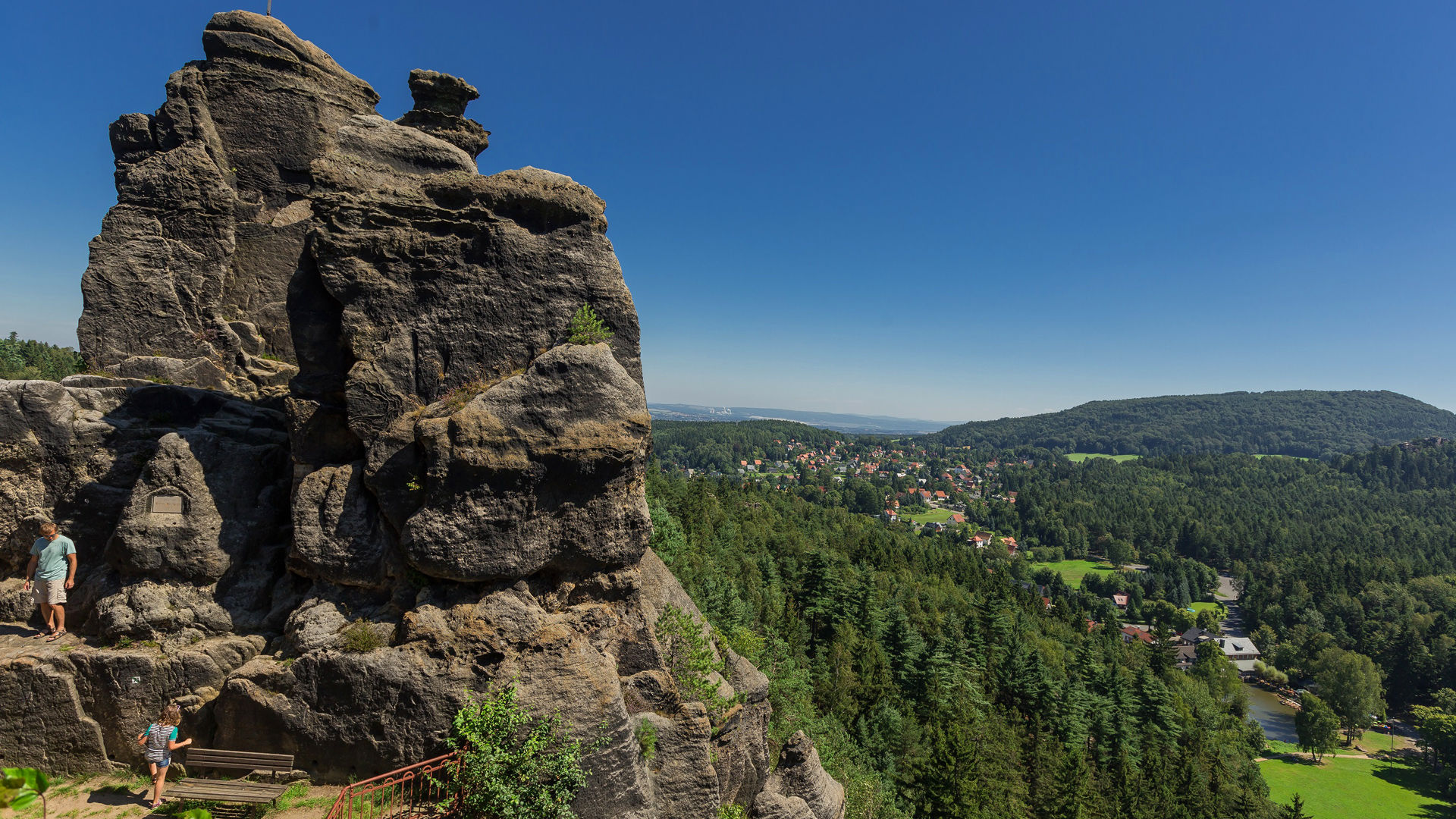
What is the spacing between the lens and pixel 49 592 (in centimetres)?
1010

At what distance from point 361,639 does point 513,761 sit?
→ 323 centimetres

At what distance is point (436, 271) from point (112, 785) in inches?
380

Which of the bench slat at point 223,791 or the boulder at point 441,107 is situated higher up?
the boulder at point 441,107

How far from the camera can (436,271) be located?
10930 mm

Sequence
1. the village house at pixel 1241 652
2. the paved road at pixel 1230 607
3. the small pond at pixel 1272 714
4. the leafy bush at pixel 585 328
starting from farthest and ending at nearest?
the paved road at pixel 1230 607, the village house at pixel 1241 652, the small pond at pixel 1272 714, the leafy bush at pixel 585 328

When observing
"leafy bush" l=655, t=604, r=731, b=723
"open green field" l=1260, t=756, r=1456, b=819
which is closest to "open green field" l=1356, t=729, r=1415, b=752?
"open green field" l=1260, t=756, r=1456, b=819

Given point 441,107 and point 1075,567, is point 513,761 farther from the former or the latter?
point 1075,567

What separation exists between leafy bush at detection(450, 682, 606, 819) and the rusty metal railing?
179 millimetres

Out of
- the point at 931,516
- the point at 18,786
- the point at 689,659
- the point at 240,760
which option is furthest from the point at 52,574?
the point at 931,516

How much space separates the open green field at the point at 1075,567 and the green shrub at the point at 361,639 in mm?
140251

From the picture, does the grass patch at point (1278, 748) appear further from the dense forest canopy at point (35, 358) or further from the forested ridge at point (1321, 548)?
the dense forest canopy at point (35, 358)

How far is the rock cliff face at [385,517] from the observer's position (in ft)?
Answer: 30.7

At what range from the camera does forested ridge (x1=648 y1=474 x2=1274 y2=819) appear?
2716cm

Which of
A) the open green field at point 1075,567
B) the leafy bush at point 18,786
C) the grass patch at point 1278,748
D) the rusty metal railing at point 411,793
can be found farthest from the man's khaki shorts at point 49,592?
the open green field at point 1075,567
